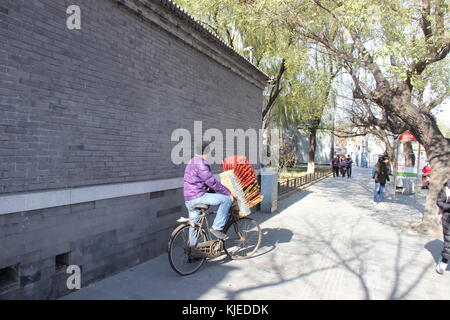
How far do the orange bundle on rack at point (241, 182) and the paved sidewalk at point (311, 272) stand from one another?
88 cm

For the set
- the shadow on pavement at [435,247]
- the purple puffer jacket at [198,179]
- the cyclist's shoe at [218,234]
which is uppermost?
the purple puffer jacket at [198,179]

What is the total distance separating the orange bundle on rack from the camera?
5539mm

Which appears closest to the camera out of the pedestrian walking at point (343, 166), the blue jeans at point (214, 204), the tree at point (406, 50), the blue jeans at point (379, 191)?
the blue jeans at point (214, 204)

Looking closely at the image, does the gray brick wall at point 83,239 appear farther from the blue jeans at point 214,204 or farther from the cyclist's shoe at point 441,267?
the cyclist's shoe at point 441,267

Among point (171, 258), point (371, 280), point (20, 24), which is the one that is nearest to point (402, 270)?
point (371, 280)

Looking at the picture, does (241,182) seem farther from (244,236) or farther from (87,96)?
(87,96)

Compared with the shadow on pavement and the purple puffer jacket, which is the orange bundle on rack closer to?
the purple puffer jacket

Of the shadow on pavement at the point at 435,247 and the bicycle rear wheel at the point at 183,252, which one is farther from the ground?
the bicycle rear wheel at the point at 183,252

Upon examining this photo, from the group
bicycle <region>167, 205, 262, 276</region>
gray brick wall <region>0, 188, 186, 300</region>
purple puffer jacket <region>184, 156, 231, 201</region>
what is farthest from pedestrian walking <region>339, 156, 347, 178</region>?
purple puffer jacket <region>184, 156, 231, 201</region>

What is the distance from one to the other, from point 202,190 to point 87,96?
6.30 feet

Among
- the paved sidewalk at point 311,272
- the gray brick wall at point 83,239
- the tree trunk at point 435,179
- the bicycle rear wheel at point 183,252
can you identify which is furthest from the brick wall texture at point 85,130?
the tree trunk at point 435,179

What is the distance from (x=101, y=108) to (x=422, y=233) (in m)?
7.05

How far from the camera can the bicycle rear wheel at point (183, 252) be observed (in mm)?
4559

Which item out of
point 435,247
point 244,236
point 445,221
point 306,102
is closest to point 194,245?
point 244,236
